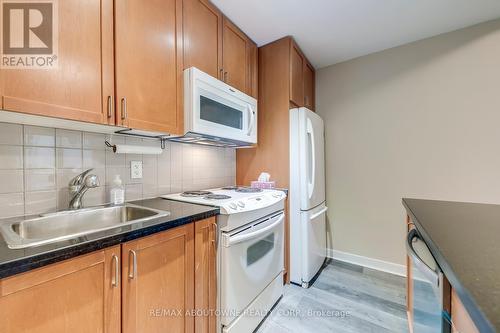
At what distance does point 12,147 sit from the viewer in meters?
0.99

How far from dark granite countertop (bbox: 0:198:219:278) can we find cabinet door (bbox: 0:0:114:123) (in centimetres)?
53

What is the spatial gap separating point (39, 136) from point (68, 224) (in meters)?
0.47

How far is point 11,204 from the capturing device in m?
0.98

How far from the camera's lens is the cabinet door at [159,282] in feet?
2.79

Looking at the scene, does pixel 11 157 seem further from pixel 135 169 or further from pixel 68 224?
pixel 135 169

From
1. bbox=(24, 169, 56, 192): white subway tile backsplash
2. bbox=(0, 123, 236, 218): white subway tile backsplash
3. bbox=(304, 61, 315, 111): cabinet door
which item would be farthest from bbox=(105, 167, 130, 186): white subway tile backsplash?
bbox=(304, 61, 315, 111): cabinet door

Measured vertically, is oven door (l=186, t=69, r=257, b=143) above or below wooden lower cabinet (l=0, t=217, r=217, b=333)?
above

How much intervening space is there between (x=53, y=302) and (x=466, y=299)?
1.09m

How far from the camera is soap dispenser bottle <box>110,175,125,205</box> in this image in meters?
1.29

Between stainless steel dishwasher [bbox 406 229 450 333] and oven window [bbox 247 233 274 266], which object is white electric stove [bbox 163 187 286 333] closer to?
oven window [bbox 247 233 274 266]

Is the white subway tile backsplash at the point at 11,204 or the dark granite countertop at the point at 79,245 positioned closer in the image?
the dark granite countertop at the point at 79,245

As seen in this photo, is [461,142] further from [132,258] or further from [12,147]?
[12,147]

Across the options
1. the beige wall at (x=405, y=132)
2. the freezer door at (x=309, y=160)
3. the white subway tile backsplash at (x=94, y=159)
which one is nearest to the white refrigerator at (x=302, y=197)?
the freezer door at (x=309, y=160)

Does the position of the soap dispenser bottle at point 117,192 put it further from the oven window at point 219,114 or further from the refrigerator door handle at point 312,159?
the refrigerator door handle at point 312,159
